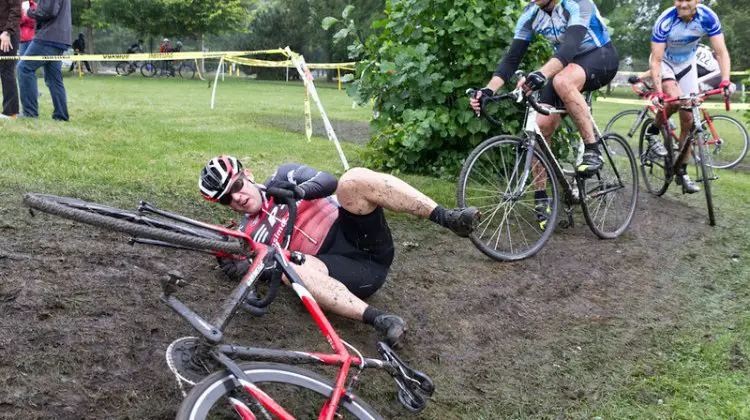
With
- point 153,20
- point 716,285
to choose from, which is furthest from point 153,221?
point 153,20

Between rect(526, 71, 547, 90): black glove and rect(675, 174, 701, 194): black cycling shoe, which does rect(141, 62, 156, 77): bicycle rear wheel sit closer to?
rect(675, 174, 701, 194): black cycling shoe

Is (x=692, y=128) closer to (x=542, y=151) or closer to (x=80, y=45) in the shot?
(x=542, y=151)

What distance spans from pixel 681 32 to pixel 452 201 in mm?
3621

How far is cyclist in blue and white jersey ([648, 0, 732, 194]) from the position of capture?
287 inches

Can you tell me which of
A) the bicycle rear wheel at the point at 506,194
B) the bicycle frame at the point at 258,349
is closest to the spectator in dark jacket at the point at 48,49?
the bicycle rear wheel at the point at 506,194

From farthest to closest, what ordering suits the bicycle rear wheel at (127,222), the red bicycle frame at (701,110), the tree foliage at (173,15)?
the tree foliage at (173,15) < the red bicycle frame at (701,110) < the bicycle rear wheel at (127,222)

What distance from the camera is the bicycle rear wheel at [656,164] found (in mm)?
7688

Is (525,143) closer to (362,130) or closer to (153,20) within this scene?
(362,130)

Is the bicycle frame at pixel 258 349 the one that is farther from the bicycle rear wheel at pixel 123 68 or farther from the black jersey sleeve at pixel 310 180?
the bicycle rear wheel at pixel 123 68

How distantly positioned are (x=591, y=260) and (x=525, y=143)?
1.15 metres

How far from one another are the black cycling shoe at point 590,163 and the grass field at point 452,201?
1.02m

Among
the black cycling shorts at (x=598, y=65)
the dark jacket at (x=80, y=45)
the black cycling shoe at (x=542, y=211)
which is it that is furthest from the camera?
the dark jacket at (x=80, y=45)

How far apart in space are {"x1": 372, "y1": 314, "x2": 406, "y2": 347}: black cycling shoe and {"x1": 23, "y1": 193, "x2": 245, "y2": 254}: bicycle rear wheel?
1.14m

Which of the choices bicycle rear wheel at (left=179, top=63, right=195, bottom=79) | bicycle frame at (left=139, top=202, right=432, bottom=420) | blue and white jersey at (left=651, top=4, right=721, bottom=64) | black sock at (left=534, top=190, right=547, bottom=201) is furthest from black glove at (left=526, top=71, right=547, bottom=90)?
bicycle rear wheel at (left=179, top=63, right=195, bottom=79)
